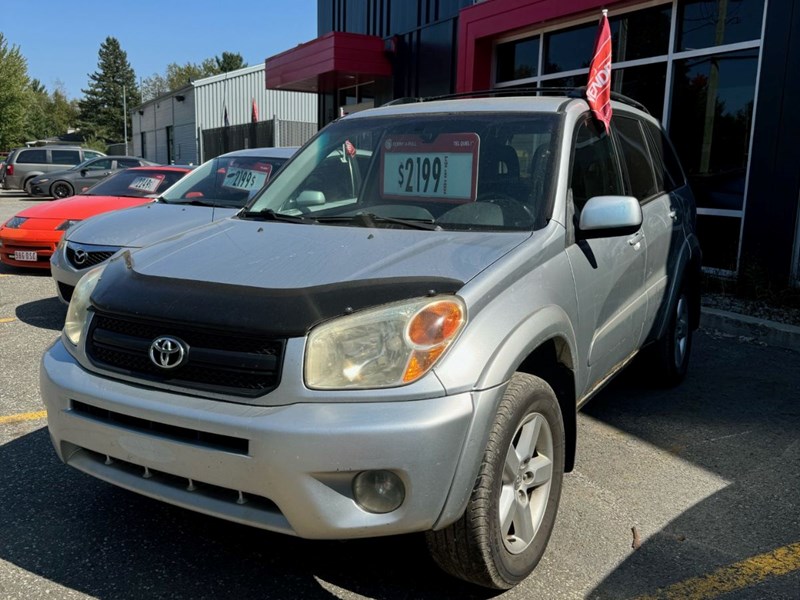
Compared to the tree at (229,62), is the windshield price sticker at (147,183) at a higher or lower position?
lower

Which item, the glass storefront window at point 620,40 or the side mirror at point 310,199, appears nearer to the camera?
the side mirror at point 310,199

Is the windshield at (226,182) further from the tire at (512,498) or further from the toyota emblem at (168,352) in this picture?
the tire at (512,498)

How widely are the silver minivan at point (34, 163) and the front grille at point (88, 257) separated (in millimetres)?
19950

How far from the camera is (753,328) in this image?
633 centimetres

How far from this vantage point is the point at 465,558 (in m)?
2.27

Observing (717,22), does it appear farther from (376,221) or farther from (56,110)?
(56,110)

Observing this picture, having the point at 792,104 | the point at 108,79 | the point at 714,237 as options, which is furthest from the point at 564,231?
the point at 108,79

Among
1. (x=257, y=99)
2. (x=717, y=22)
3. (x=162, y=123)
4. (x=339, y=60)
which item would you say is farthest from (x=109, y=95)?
(x=717, y=22)

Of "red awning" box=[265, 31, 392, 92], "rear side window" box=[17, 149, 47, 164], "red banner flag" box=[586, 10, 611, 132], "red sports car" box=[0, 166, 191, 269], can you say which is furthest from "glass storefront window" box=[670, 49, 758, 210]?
"rear side window" box=[17, 149, 47, 164]

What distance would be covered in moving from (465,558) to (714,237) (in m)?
7.38

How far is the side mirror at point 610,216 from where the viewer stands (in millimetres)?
2891

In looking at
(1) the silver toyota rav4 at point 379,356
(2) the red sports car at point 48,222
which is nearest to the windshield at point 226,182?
(2) the red sports car at point 48,222

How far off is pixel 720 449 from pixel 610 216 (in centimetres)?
182

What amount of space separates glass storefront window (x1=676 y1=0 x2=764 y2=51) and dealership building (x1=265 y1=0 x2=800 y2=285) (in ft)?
0.04
